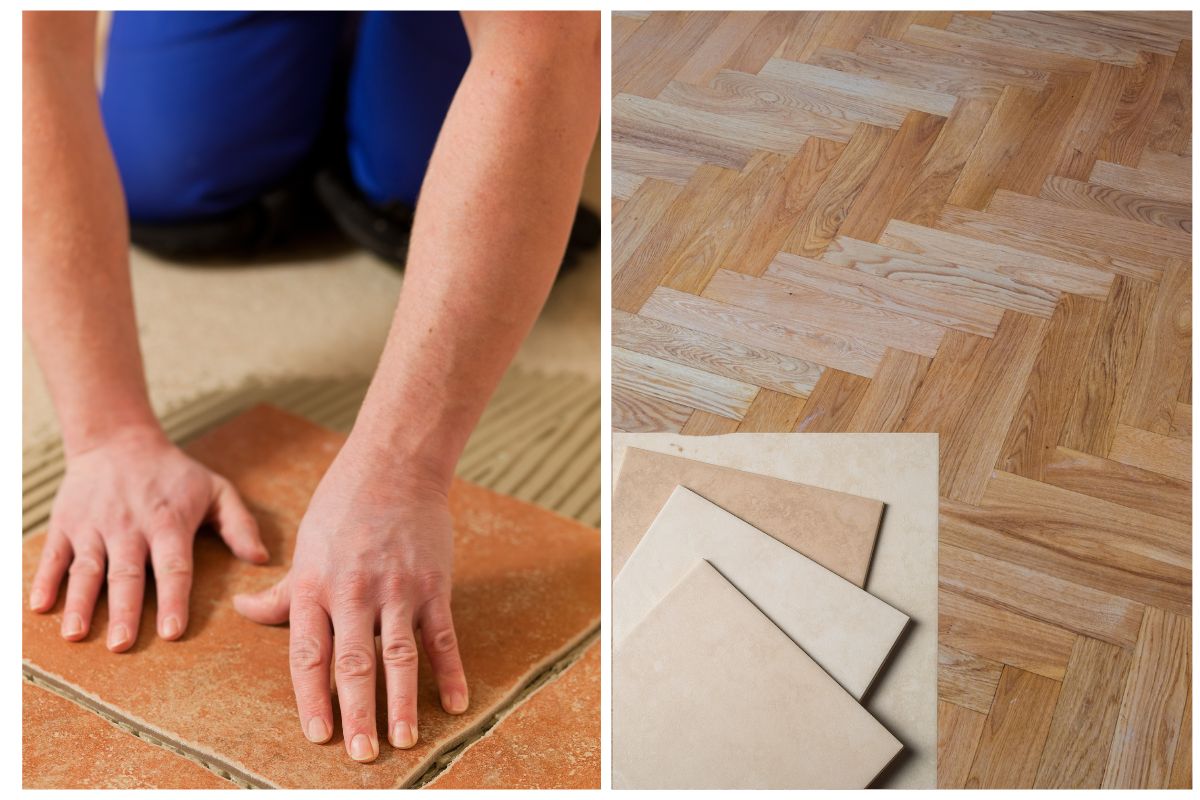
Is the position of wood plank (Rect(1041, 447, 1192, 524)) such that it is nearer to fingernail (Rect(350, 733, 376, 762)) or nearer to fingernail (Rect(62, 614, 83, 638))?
fingernail (Rect(350, 733, 376, 762))

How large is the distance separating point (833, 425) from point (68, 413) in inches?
36.9

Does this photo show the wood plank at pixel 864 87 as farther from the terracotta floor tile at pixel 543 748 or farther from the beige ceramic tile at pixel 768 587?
the terracotta floor tile at pixel 543 748

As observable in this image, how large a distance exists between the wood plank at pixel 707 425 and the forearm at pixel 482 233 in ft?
0.80

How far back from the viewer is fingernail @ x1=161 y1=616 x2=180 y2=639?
1.13 meters

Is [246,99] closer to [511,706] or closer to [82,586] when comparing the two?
[82,586]

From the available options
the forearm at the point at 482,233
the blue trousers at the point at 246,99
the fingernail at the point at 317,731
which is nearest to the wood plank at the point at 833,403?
the forearm at the point at 482,233

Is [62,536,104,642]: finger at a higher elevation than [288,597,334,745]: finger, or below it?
below

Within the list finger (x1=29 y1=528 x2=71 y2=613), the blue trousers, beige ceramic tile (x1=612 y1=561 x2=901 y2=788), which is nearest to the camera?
beige ceramic tile (x1=612 y1=561 x2=901 y2=788)

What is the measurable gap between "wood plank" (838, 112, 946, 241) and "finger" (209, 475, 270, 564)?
0.77m

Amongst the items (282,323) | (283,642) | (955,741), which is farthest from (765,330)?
(282,323)

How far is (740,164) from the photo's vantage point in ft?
3.59

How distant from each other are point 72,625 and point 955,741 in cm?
91

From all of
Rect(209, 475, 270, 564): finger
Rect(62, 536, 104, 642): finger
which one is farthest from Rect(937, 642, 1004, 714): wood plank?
Rect(62, 536, 104, 642): finger

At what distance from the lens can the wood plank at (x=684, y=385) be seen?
0.98 m
